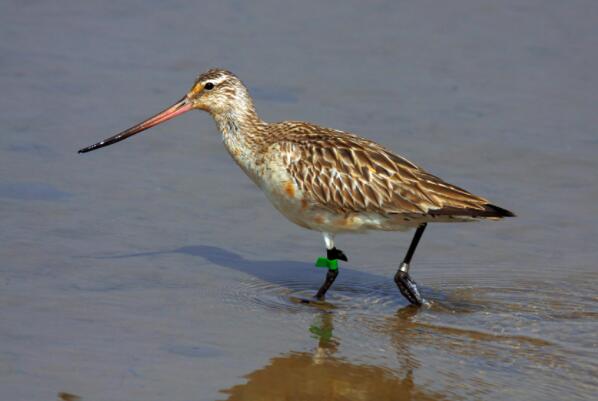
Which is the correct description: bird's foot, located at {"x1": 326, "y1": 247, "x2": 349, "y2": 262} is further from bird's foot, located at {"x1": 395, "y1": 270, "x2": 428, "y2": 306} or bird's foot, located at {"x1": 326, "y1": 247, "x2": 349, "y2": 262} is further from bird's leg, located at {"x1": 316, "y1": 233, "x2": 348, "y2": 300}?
bird's foot, located at {"x1": 395, "y1": 270, "x2": 428, "y2": 306}

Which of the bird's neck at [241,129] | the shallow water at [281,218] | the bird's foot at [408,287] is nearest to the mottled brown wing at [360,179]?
the bird's neck at [241,129]

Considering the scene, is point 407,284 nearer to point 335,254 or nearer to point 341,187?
point 335,254

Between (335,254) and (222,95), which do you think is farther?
(222,95)

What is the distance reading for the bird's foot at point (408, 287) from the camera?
31.7 ft

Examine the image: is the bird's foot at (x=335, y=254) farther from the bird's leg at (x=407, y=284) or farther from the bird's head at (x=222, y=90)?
the bird's head at (x=222, y=90)

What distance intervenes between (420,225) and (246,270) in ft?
4.86

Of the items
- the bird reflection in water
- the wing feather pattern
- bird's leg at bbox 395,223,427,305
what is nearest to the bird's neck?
the wing feather pattern

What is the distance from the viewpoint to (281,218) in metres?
11.4

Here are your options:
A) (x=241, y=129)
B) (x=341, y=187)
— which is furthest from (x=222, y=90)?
(x=341, y=187)

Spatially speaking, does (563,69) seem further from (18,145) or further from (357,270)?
(18,145)

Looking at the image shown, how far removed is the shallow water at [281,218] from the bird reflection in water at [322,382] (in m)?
0.02

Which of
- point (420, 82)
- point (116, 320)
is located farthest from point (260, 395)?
point (420, 82)

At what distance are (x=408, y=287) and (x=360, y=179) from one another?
911 millimetres

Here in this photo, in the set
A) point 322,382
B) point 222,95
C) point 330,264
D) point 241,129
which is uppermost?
point 222,95
